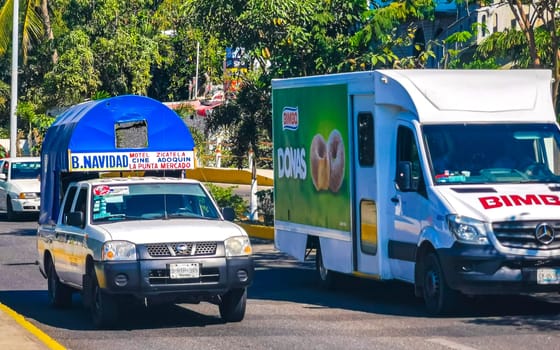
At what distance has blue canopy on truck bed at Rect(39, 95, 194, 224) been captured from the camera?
1684 cm

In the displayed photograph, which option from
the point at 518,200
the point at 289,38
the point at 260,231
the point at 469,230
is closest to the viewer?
the point at 469,230

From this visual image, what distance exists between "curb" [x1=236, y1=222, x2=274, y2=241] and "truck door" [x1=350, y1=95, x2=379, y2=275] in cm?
1096

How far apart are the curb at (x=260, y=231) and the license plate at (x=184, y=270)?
13814 millimetres

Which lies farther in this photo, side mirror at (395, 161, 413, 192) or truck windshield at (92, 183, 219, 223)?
side mirror at (395, 161, 413, 192)

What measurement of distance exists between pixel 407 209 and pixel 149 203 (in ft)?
10.0

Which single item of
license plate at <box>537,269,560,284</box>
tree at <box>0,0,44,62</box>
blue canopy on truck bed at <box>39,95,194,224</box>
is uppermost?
tree at <box>0,0,44,62</box>

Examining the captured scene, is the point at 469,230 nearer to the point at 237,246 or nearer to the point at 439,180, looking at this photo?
the point at 439,180

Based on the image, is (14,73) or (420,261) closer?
(420,261)

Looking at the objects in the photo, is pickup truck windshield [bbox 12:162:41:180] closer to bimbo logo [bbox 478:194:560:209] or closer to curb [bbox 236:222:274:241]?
curb [bbox 236:222:274:241]

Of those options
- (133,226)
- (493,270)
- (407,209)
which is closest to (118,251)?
(133,226)

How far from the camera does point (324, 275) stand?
17.3 meters

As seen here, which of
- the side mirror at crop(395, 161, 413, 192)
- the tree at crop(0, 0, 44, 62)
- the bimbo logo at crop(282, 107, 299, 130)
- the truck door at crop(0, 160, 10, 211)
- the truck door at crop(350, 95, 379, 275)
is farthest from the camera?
the tree at crop(0, 0, 44, 62)

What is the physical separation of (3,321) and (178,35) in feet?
130

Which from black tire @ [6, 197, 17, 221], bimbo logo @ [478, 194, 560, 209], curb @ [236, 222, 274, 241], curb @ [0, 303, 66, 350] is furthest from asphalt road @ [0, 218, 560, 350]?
black tire @ [6, 197, 17, 221]
